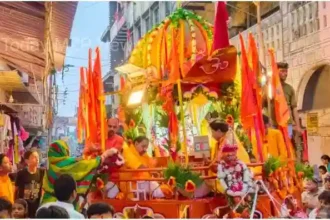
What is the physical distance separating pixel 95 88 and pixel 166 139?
4.96ft

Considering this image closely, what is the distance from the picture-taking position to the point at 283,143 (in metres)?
6.11

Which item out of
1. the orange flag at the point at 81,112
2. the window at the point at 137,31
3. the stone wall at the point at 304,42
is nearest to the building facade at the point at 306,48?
the stone wall at the point at 304,42

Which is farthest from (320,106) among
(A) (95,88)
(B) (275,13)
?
(A) (95,88)

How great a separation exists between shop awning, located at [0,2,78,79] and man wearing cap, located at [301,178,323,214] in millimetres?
3829

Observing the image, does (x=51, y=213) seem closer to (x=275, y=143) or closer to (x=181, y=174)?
(x=181, y=174)

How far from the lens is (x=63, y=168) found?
4730mm

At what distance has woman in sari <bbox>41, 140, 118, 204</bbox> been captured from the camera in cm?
473

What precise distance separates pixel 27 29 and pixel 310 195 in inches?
182

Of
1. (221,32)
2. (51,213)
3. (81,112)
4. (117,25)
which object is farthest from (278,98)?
(117,25)

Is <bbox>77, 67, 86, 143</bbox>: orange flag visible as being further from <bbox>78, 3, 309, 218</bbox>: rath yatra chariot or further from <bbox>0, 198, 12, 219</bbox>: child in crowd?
<bbox>0, 198, 12, 219</bbox>: child in crowd

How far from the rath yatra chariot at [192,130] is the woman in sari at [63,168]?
0.48m

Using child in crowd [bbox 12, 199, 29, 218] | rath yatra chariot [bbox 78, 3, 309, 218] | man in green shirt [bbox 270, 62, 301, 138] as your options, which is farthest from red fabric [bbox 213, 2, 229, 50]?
child in crowd [bbox 12, 199, 29, 218]

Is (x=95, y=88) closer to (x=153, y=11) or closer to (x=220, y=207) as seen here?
(x=220, y=207)

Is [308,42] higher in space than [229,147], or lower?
higher
